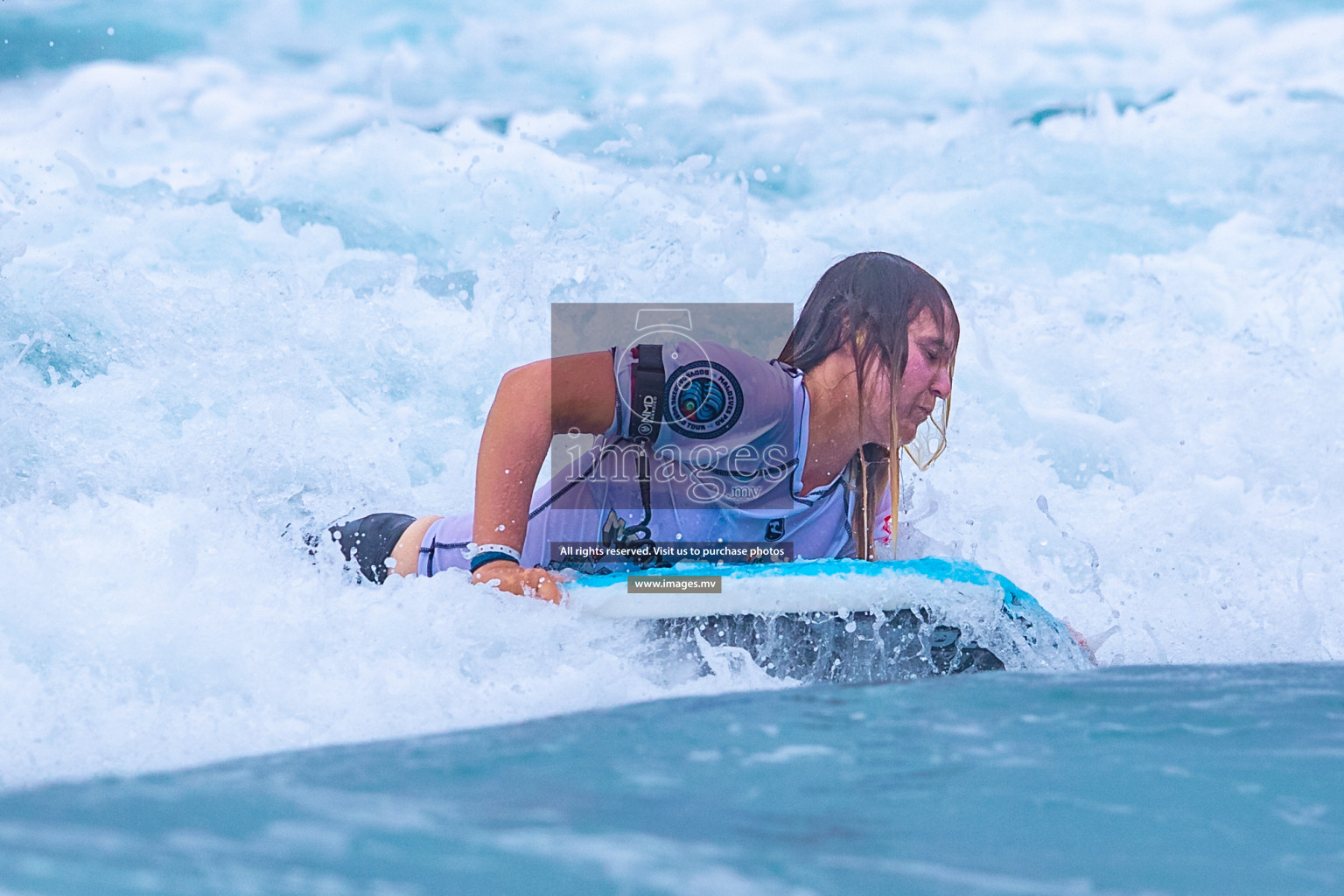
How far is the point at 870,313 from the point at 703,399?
1.24ft

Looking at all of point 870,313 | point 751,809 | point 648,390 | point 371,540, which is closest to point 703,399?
point 648,390

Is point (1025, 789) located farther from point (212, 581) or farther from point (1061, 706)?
point (212, 581)

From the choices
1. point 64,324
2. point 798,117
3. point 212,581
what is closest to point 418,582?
point 212,581

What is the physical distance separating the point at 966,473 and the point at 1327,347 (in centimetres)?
269

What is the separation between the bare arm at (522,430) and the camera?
2053mm

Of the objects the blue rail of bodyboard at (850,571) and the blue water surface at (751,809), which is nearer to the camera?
the blue water surface at (751,809)

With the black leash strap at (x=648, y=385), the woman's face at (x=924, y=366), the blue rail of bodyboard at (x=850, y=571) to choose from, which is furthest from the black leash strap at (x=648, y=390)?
the woman's face at (x=924, y=366)

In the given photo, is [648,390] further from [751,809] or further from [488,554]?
[751,809]

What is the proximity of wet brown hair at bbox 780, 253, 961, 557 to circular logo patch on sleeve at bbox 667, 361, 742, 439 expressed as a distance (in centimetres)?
23

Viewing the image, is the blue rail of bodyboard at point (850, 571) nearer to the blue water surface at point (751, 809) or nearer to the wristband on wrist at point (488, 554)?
the wristband on wrist at point (488, 554)

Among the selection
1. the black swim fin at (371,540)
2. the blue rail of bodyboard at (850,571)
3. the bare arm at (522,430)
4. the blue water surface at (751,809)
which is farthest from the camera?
the black swim fin at (371,540)

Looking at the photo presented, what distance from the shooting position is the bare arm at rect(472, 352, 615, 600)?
2.05 meters

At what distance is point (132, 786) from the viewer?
1376mm

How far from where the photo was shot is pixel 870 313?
7.35ft
